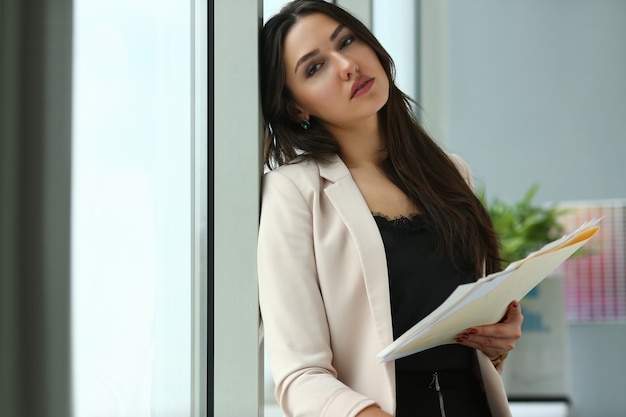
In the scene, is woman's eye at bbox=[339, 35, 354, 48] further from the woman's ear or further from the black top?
the black top

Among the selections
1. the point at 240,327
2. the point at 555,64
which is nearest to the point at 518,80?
the point at 555,64

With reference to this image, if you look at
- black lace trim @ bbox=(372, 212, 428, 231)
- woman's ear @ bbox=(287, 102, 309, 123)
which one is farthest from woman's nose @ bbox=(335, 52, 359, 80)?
black lace trim @ bbox=(372, 212, 428, 231)

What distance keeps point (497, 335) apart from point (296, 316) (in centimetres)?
35

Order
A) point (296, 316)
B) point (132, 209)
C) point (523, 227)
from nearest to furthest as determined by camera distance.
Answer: point (132, 209), point (296, 316), point (523, 227)

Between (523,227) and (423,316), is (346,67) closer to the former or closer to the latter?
(423,316)

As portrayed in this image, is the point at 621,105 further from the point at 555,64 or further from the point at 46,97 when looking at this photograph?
the point at 46,97

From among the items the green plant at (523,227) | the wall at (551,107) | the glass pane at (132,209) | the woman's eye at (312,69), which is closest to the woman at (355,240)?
the woman's eye at (312,69)

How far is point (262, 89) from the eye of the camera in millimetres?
1496

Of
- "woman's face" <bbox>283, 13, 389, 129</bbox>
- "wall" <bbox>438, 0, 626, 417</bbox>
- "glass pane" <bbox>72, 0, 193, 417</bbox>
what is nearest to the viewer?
"glass pane" <bbox>72, 0, 193, 417</bbox>

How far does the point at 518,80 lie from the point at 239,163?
3.67 m

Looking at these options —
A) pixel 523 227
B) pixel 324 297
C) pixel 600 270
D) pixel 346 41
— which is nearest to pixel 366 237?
pixel 324 297

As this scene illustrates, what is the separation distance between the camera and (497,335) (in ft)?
4.34

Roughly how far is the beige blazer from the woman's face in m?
0.14

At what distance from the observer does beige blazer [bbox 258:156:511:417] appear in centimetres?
123
